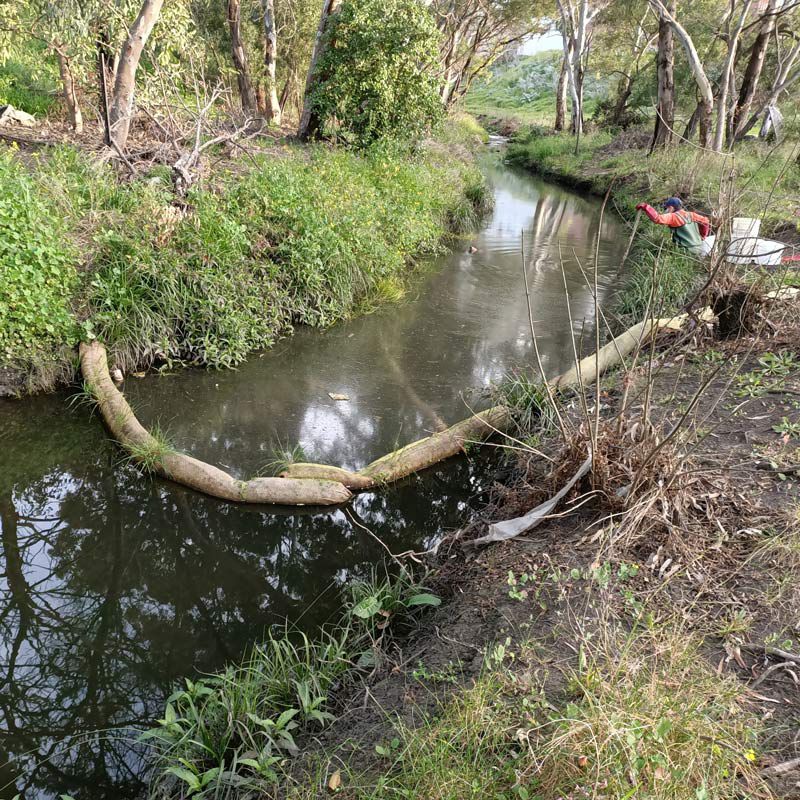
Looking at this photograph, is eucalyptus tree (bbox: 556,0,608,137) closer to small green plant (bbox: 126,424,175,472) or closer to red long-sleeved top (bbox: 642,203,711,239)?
red long-sleeved top (bbox: 642,203,711,239)

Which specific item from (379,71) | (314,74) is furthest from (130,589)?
(314,74)

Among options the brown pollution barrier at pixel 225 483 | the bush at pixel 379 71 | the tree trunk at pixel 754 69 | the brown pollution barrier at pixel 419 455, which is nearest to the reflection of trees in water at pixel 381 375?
the brown pollution barrier at pixel 419 455

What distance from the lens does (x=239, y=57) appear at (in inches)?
547

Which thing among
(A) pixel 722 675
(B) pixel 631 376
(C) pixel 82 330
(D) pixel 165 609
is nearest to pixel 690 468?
(B) pixel 631 376

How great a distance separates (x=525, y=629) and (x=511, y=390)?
3057mm

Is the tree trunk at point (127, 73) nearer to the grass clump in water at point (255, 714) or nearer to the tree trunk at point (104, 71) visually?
the tree trunk at point (104, 71)

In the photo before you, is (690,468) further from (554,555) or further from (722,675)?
(722,675)

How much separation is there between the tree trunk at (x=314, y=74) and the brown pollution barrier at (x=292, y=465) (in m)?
8.29

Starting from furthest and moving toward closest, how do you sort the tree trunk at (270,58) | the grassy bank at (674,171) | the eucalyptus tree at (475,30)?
1. the eucalyptus tree at (475,30)
2. the tree trunk at (270,58)
3. the grassy bank at (674,171)

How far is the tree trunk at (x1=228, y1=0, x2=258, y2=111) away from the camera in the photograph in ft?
43.5

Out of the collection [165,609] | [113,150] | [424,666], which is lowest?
[165,609]

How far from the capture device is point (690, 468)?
3.62 m

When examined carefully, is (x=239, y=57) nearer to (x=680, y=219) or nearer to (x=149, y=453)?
(x=680, y=219)

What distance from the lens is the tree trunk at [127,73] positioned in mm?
7254
